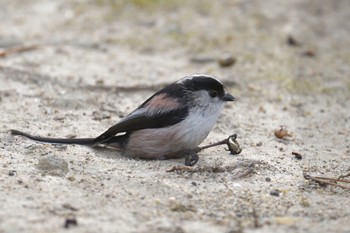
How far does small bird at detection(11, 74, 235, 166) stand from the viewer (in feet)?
16.6

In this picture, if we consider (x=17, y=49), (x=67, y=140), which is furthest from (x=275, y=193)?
(x=17, y=49)

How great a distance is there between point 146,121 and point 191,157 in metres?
0.44

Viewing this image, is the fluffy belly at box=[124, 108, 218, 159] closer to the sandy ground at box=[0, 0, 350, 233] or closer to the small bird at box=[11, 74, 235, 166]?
the small bird at box=[11, 74, 235, 166]

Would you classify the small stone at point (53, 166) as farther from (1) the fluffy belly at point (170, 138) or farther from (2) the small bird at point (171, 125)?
(1) the fluffy belly at point (170, 138)

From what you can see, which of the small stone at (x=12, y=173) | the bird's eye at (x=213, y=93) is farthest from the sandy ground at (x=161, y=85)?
the bird's eye at (x=213, y=93)

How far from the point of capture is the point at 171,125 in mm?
5055

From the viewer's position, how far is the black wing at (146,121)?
199 inches

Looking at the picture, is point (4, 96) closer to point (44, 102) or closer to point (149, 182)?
point (44, 102)

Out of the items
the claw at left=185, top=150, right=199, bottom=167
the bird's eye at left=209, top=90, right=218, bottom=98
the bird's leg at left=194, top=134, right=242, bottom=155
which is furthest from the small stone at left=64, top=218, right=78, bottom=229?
the bird's eye at left=209, top=90, right=218, bottom=98

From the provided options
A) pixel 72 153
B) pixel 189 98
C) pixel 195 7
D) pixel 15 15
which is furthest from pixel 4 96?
pixel 195 7

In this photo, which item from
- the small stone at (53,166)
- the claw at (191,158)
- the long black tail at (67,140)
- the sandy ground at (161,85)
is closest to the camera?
the sandy ground at (161,85)

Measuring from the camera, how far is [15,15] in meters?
8.95

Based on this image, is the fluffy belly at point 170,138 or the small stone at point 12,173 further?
the fluffy belly at point 170,138

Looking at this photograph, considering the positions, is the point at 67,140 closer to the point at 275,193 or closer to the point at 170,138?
the point at 170,138
